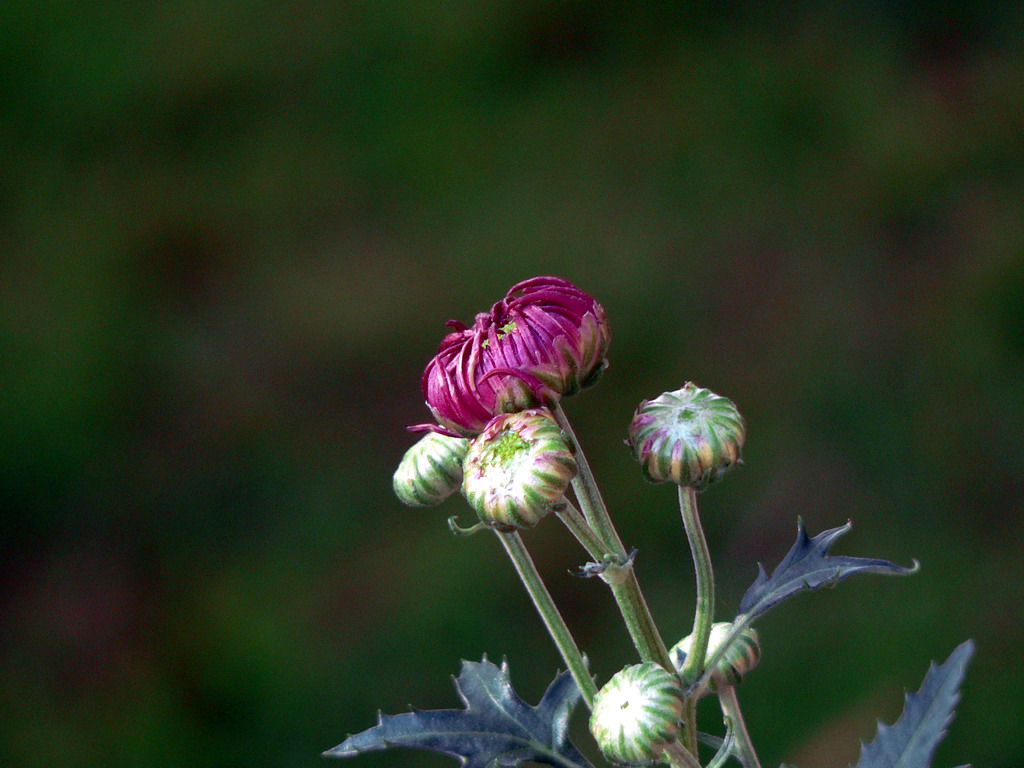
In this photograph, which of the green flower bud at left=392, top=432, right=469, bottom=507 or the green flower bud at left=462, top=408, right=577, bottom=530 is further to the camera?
the green flower bud at left=392, top=432, right=469, bottom=507

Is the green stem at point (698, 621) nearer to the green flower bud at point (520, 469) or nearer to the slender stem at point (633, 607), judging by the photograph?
the slender stem at point (633, 607)

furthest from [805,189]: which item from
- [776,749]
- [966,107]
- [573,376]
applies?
[573,376]

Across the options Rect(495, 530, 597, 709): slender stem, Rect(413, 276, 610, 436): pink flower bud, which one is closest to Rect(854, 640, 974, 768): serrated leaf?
Rect(495, 530, 597, 709): slender stem

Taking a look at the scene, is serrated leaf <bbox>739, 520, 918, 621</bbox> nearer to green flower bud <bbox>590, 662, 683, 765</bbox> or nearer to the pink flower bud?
green flower bud <bbox>590, 662, 683, 765</bbox>

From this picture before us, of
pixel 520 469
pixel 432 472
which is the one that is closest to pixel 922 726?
pixel 520 469

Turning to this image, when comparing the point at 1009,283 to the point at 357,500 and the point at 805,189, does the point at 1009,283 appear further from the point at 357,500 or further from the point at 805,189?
the point at 357,500

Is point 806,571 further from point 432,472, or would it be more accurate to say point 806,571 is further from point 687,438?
point 432,472

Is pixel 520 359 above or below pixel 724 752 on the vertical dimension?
above
